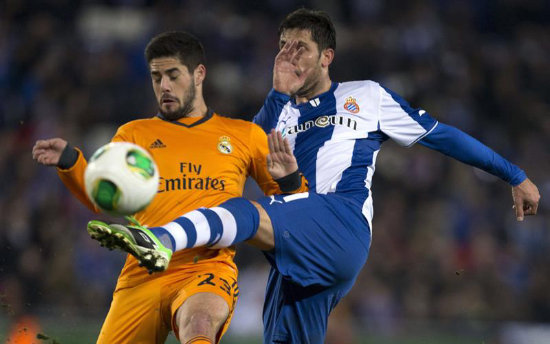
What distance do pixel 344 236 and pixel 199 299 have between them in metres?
0.98

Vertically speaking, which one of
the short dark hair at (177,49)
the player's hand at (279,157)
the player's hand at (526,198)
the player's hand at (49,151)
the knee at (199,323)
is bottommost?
the knee at (199,323)

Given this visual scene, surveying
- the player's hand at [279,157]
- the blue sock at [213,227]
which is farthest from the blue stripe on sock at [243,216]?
the player's hand at [279,157]

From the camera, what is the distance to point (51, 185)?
10.0 meters

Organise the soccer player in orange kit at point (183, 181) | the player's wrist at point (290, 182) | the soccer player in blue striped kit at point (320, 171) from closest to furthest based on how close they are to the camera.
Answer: the soccer player in orange kit at point (183, 181) < the soccer player in blue striped kit at point (320, 171) < the player's wrist at point (290, 182)

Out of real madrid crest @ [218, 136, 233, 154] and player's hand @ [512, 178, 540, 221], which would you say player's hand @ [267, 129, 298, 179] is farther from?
player's hand @ [512, 178, 540, 221]

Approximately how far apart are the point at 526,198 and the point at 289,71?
1.80 metres

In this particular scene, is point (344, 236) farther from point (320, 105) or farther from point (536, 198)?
point (536, 198)

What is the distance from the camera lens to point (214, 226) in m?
4.09

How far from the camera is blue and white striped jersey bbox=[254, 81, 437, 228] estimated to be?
17.0 ft

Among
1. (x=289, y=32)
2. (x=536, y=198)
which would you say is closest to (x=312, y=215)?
(x=289, y=32)

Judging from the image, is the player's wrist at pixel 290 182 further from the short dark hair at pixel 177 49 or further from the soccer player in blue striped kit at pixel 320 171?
the short dark hair at pixel 177 49

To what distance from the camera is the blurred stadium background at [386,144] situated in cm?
931

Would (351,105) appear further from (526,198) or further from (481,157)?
(526,198)

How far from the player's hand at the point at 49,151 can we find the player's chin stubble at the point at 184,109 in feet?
2.28
